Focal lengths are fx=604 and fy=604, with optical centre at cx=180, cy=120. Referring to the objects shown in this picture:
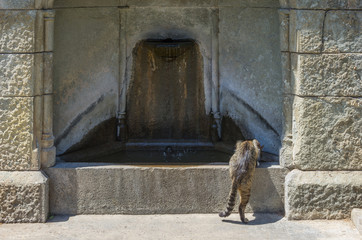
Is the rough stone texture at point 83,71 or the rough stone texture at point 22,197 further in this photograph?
the rough stone texture at point 83,71

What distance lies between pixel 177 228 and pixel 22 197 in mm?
1618

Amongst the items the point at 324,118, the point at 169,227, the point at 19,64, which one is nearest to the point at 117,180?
the point at 169,227

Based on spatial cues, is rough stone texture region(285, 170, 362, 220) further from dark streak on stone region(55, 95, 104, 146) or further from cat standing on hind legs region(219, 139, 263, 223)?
dark streak on stone region(55, 95, 104, 146)

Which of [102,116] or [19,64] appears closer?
[19,64]

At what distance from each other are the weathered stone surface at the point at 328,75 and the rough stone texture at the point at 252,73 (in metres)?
0.90

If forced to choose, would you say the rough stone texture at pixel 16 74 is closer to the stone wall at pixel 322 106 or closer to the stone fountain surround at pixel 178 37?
the stone fountain surround at pixel 178 37

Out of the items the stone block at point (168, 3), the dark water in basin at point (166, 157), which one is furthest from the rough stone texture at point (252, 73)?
the dark water in basin at point (166, 157)

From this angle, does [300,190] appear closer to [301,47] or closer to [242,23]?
[301,47]

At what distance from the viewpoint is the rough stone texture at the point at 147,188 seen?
636cm

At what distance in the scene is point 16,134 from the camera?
6.16 meters

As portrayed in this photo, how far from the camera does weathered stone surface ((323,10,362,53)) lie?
6129 millimetres

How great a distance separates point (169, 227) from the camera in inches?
240

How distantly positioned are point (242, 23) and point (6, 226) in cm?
362

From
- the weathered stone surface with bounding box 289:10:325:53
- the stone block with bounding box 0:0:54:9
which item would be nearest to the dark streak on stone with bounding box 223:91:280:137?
the weathered stone surface with bounding box 289:10:325:53
